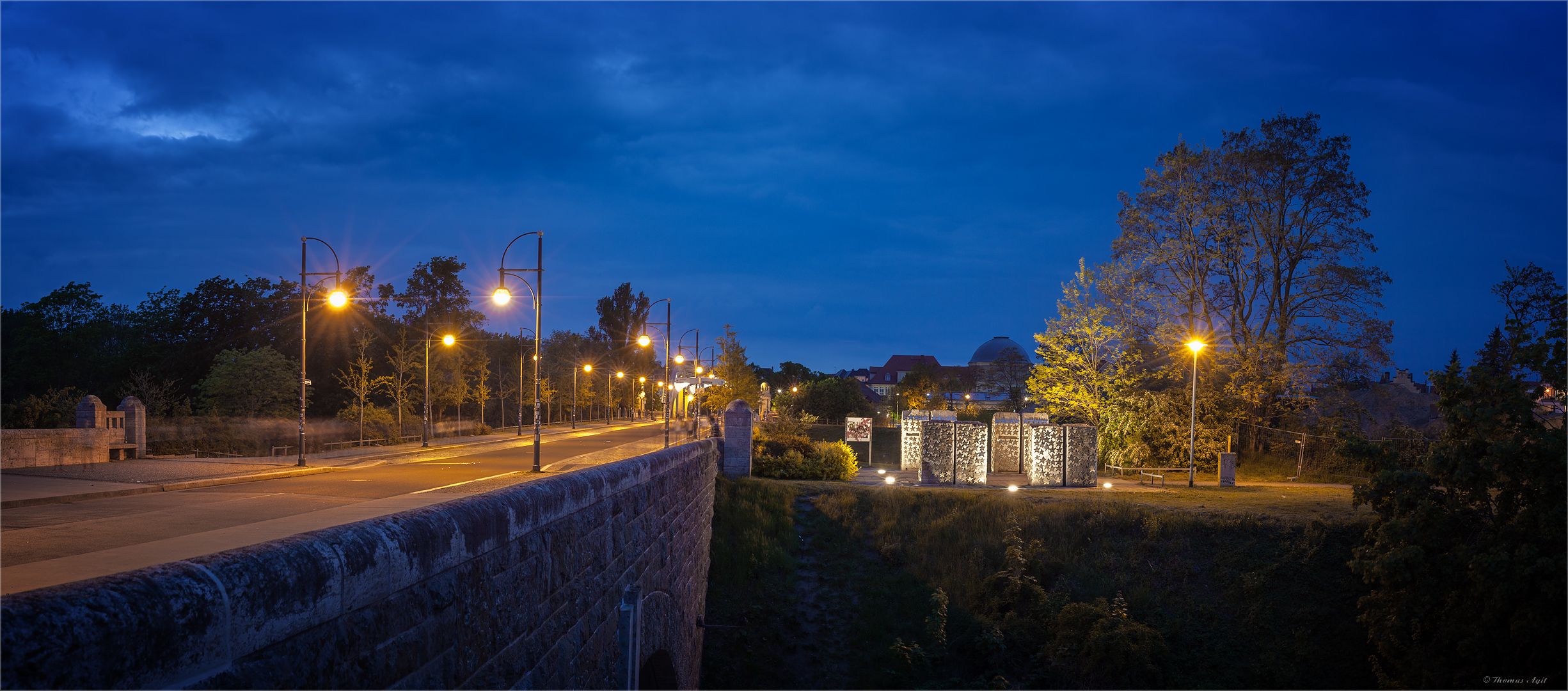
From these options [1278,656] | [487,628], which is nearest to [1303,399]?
[1278,656]

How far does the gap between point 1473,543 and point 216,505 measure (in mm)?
20425

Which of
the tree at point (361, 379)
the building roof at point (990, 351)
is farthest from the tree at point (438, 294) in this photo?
the building roof at point (990, 351)

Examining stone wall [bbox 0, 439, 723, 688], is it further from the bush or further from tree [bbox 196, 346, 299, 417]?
tree [bbox 196, 346, 299, 417]

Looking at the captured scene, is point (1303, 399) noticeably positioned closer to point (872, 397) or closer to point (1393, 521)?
point (1393, 521)

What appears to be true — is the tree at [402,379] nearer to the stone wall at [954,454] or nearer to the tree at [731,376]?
the tree at [731,376]

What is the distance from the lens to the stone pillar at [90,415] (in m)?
20.1

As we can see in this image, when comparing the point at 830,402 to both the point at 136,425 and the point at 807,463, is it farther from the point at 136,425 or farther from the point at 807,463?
the point at 136,425

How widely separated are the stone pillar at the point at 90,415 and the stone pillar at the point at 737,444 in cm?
1696

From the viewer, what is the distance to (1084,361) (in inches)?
1153

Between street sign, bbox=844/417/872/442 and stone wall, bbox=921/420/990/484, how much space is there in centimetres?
607

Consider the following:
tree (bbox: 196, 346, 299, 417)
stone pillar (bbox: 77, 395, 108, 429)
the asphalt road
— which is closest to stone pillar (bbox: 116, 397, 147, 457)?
stone pillar (bbox: 77, 395, 108, 429)

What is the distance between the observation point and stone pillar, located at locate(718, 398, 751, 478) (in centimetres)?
2022

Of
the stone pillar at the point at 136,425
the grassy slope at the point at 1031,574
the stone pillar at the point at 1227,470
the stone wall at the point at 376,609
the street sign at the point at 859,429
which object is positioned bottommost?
the grassy slope at the point at 1031,574

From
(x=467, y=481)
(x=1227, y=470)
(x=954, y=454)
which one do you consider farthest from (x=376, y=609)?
(x=1227, y=470)
